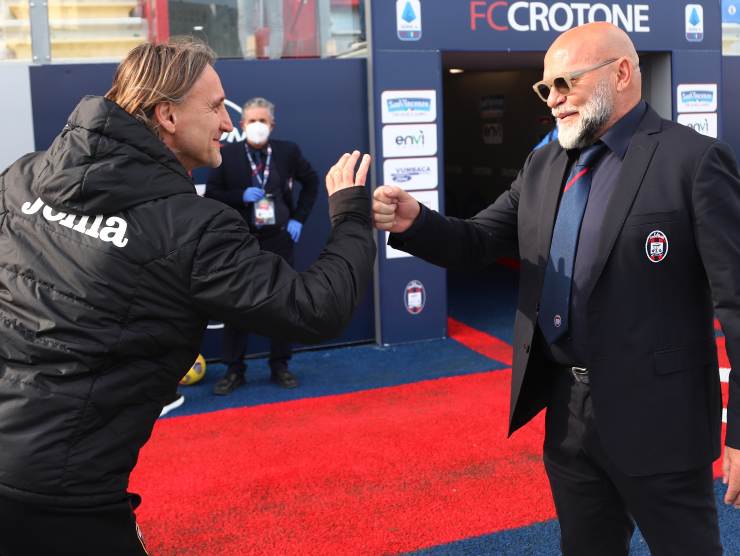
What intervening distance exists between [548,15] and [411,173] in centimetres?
186

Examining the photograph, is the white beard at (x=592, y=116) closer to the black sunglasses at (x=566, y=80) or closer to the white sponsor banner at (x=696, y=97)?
the black sunglasses at (x=566, y=80)

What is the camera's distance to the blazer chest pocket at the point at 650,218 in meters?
2.10

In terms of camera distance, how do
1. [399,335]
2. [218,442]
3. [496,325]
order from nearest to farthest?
1. [218,442]
2. [399,335]
3. [496,325]

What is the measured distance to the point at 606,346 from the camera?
2189 mm

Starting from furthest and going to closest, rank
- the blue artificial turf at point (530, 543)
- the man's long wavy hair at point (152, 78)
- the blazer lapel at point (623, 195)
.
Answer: the blue artificial turf at point (530, 543), the blazer lapel at point (623, 195), the man's long wavy hair at point (152, 78)

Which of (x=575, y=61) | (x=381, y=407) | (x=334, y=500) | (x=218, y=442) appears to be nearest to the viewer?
(x=575, y=61)

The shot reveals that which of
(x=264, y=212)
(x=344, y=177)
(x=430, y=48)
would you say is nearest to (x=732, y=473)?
(x=344, y=177)

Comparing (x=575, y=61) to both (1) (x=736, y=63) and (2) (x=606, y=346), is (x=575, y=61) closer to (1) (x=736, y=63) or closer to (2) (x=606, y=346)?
(2) (x=606, y=346)

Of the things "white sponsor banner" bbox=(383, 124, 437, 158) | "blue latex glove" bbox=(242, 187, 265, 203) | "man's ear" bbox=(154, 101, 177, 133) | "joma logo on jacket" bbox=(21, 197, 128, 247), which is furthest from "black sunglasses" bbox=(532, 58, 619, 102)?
"white sponsor banner" bbox=(383, 124, 437, 158)

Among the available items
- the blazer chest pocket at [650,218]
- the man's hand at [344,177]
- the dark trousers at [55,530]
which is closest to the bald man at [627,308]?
the blazer chest pocket at [650,218]

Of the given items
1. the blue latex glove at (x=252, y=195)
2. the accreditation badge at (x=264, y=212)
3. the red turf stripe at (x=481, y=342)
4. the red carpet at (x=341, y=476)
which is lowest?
the red carpet at (x=341, y=476)

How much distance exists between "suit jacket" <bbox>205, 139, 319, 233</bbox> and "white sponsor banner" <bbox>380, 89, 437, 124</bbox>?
1.03 m

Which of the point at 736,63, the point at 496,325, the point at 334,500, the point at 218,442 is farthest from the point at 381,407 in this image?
the point at 736,63

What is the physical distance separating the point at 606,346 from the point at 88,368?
1284 mm
